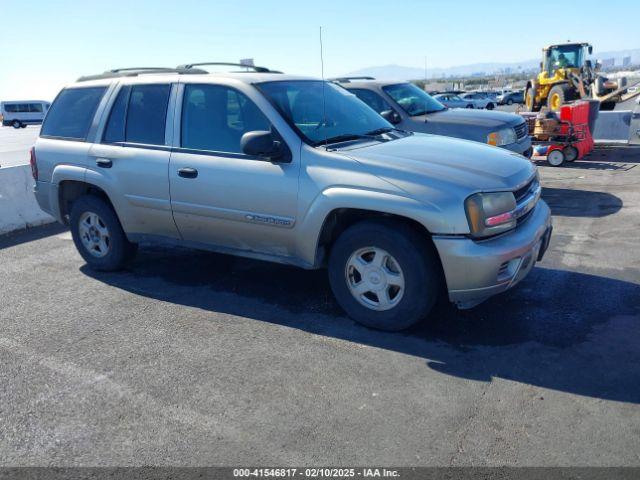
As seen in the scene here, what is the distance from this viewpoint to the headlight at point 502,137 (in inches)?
325

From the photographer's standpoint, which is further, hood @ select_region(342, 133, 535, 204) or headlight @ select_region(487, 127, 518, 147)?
headlight @ select_region(487, 127, 518, 147)

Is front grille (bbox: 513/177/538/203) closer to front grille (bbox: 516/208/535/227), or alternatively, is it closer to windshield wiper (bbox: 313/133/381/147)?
front grille (bbox: 516/208/535/227)

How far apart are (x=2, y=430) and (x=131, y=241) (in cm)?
258

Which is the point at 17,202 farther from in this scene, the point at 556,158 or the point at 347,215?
the point at 556,158

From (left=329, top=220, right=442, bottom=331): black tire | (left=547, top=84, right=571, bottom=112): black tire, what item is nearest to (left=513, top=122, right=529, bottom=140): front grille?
(left=329, top=220, right=442, bottom=331): black tire

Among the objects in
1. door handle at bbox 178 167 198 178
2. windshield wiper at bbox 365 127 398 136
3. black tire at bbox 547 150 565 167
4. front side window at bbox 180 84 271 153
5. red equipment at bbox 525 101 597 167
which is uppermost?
front side window at bbox 180 84 271 153

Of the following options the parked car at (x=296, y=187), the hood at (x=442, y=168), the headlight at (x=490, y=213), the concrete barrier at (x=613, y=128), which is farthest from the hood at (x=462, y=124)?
the concrete barrier at (x=613, y=128)

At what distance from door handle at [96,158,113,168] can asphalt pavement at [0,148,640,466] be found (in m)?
1.15

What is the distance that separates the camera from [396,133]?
209 inches

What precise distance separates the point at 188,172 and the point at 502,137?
5222 mm

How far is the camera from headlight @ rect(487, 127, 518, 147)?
27.1 ft

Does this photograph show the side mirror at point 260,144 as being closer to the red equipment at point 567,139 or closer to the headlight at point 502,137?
the headlight at point 502,137

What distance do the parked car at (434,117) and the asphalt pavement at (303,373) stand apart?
9.63 feet

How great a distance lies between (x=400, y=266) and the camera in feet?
13.6
